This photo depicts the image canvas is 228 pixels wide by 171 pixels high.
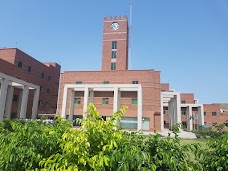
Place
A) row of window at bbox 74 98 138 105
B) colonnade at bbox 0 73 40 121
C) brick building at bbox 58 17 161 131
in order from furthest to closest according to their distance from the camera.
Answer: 1. row of window at bbox 74 98 138 105
2. brick building at bbox 58 17 161 131
3. colonnade at bbox 0 73 40 121

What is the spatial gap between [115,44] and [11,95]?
Result: 27080mm

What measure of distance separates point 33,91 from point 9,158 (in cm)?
4213

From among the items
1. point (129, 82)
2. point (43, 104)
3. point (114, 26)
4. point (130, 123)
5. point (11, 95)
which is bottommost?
point (130, 123)

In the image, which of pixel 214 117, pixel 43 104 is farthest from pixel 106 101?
pixel 214 117

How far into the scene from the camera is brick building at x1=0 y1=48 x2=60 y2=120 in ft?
109

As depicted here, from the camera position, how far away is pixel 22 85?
35875 mm

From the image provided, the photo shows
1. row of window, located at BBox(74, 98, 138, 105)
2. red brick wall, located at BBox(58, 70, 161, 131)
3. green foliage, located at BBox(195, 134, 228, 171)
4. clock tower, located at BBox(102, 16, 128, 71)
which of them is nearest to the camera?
green foliage, located at BBox(195, 134, 228, 171)

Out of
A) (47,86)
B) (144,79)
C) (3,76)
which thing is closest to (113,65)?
(144,79)

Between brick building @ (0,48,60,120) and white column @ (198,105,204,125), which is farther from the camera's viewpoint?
white column @ (198,105,204,125)

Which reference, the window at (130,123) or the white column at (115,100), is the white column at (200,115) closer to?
the window at (130,123)

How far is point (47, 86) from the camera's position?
47562mm

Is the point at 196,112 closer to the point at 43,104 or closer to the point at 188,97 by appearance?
the point at 188,97

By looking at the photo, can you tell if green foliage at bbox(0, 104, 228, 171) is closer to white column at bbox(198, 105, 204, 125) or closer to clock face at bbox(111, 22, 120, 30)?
clock face at bbox(111, 22, 120, 30)

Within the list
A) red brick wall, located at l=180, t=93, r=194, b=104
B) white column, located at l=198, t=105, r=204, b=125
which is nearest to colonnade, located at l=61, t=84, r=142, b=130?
white column, located at l=198, t=105, r=204, b=125
